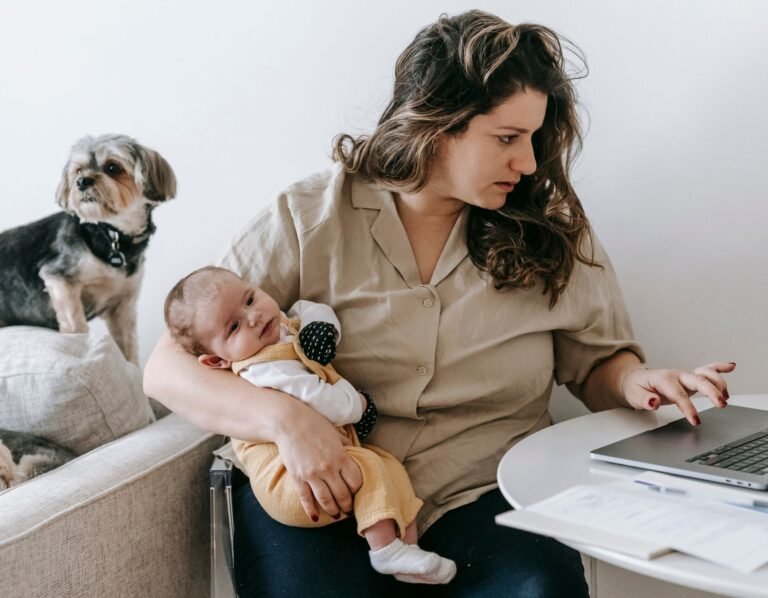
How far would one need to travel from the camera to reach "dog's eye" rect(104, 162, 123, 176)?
74.1 inches

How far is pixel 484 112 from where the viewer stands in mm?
1410

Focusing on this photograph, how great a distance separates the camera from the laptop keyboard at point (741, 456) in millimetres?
1077

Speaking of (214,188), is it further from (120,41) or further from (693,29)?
(693,29)

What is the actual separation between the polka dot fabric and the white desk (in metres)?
0.24

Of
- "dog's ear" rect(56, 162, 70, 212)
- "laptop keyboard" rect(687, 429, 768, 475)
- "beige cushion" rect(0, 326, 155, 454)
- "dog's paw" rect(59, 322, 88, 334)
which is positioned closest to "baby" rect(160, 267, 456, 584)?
"beige cushion" rect(0, 326, 155, 454)

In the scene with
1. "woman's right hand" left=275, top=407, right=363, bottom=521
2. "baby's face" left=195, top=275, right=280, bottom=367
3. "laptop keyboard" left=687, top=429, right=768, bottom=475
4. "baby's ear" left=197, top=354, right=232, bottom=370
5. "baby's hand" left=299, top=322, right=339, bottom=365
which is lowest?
"woman's right hand" left=275, top=407, right=363, bottom=521

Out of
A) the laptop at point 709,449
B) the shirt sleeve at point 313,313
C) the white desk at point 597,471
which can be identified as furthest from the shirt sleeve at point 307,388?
the laptop at point 709,449

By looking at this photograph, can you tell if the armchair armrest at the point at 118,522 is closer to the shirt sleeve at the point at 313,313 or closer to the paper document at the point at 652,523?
the shirt sleeve at the point at 313,313

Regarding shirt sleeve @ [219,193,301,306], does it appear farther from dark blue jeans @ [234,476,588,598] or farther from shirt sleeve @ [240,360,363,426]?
dark blue jeans @ [234,476,588,598]

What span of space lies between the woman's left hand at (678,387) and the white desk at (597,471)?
3 cm

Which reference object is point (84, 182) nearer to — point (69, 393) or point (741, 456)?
point (69, 393)

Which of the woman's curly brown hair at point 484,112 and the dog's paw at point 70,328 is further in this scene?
the dog's paw at point 70,328

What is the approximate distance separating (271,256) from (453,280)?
30 centimetres

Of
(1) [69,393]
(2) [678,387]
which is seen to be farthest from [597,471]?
(1) [69,393]
